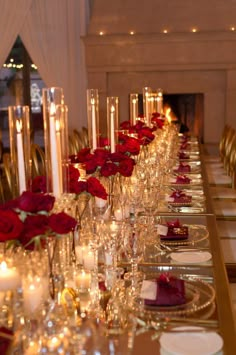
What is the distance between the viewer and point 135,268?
6.10 feet

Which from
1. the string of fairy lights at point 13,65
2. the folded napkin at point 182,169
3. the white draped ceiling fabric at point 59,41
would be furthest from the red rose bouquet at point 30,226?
the string of fairy lights at point 13,65

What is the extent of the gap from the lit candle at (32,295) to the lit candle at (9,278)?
0.15 feet

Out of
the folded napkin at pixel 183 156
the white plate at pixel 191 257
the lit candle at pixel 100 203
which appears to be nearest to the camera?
the white plate at pixel 191 257

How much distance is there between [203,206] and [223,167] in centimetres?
292

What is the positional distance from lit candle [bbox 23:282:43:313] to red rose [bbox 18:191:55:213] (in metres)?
0.19

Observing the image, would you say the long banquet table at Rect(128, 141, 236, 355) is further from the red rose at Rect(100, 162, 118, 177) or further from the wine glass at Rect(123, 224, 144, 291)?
the red rose at Rect(100, 162, 118, 177)

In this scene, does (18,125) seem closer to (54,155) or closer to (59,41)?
(54,155)

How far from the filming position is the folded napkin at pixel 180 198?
3.01m

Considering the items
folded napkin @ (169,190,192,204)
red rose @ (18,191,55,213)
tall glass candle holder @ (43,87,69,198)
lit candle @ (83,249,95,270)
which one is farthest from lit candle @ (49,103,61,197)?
folded napkin @ (169,190,192,204)

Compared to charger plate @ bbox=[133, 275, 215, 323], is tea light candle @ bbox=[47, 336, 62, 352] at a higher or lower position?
higher

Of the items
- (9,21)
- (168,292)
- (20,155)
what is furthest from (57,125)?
(9,21)

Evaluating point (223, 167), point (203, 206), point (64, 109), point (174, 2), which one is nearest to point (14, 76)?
point (174, 2)

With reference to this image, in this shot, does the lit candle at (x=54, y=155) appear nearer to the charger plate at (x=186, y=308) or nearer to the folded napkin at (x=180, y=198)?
the charger plate at (x=186, y=308)

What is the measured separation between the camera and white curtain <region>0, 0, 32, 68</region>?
6789 millimetres
